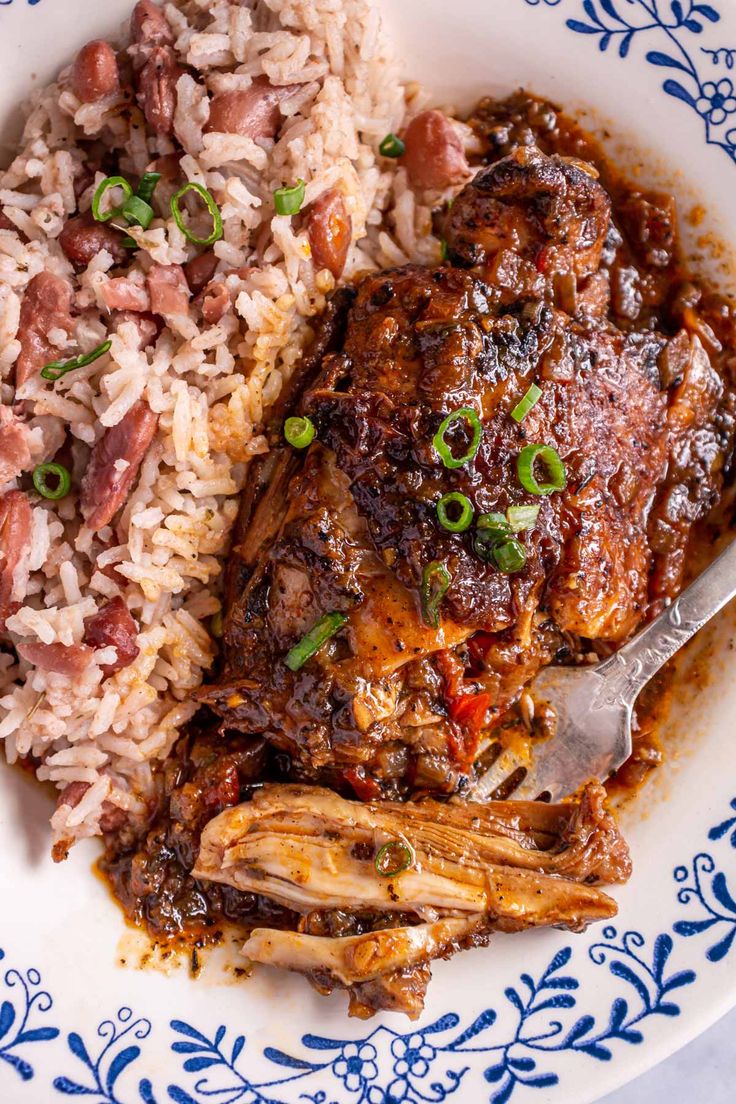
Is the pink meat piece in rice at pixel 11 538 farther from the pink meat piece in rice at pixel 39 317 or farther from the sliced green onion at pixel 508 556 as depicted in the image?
the sliced green onion at pixel 508 556

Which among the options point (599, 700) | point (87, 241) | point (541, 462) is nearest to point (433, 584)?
point (541, 462)

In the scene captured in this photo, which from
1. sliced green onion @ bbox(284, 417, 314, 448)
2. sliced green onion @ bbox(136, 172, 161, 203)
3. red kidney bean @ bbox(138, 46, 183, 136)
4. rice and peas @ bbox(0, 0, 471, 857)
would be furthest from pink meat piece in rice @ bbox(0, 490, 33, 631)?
red kidney bean @ bbox(138, 46, 183, 136)

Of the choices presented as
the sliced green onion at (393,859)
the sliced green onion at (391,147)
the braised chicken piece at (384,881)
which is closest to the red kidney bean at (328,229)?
the sliced green onion at (391,147)

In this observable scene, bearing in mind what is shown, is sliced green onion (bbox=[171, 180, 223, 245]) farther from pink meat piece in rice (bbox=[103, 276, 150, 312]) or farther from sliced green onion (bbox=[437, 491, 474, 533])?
sliced green onion (bbox=[437, 491, 474, 533])

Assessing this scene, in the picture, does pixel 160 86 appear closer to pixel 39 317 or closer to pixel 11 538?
pixel 39 317

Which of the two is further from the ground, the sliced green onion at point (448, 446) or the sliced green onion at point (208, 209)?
the sliced green onion at point (448, 446)

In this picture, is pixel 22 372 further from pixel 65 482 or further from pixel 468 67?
pixel 468 67
